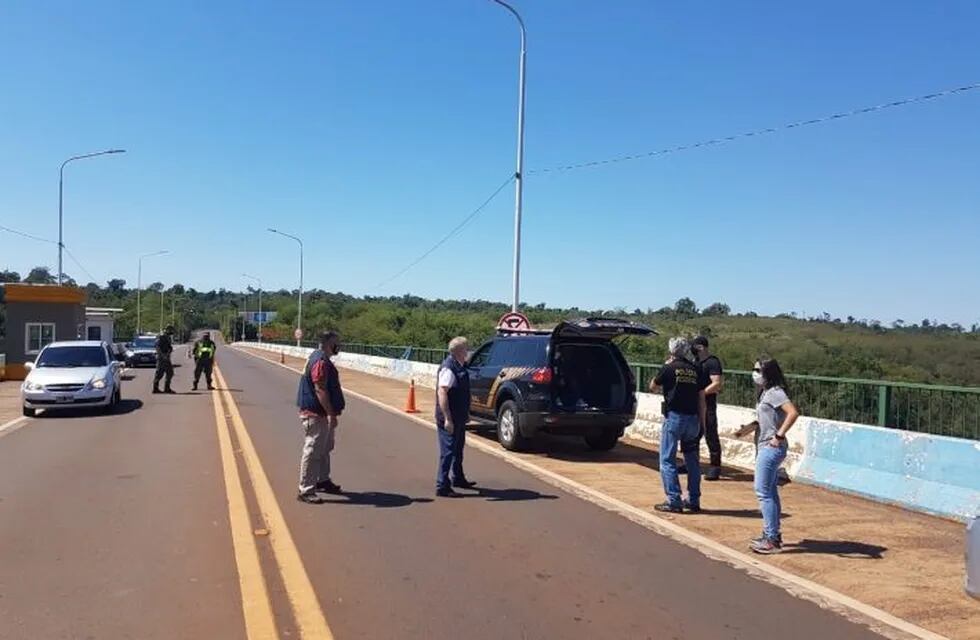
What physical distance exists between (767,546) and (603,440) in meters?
6.45

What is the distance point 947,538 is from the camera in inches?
314

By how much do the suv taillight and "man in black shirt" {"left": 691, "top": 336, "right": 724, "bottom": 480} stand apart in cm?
231

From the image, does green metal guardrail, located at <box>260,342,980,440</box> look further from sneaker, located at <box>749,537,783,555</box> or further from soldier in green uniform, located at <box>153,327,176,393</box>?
soldier in green uniform, located at <box>153,327,176,393</box>

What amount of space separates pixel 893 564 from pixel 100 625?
586 centimetres

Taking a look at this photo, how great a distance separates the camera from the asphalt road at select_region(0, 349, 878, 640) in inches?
204

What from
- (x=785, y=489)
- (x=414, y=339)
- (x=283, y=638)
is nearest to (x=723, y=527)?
(x=785, y=489)

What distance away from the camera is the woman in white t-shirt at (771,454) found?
23.6 feet

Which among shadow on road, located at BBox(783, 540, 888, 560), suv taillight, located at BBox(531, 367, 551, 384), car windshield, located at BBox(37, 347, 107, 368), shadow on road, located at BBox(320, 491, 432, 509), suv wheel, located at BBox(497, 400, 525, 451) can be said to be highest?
suv taillight, located at BBox(531, 367, 551, 384)

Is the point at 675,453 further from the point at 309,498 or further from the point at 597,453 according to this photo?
the point at 597,453

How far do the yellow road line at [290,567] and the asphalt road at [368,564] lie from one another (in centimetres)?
5

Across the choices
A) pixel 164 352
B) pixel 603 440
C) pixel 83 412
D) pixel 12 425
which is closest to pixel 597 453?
pixel 603 440

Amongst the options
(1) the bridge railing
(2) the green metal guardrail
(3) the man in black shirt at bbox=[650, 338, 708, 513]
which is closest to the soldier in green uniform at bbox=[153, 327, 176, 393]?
(2) the green metal guardrail

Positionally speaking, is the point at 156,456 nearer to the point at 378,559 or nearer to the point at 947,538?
the point at 378,559

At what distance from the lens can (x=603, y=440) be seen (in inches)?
536
